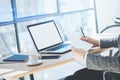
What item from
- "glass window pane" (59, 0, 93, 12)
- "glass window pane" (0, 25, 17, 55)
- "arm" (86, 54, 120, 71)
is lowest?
"glass window pane" (0, 25, 17, 55)

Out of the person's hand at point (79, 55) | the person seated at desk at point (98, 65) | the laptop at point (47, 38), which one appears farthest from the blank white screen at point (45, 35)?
the person's hand at point (79, 55)

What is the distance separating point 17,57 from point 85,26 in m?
2.62

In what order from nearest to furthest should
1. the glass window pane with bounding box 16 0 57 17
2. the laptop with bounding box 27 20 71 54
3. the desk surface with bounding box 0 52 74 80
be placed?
the desk surface with bounding box 0 52 74 80, the laptop with bounding box 27 20 71 54, the glass window pane with bounding box 16 0 57 17

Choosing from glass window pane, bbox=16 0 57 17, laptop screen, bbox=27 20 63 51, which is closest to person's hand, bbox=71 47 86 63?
laptop screen, bbox=27 20 63 51

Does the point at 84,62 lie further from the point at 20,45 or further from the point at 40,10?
the point at 40,10

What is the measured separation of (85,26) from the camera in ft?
15.6

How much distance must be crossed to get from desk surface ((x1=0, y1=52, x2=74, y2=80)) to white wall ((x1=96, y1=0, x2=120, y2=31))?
7.55 ft

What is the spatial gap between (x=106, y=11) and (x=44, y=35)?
2.27 metres

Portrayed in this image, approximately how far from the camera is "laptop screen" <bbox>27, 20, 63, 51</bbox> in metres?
2.40

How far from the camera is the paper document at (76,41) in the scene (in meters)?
2.20

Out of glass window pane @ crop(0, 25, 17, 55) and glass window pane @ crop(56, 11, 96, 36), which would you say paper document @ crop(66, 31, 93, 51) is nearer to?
glass window pane @ crop(0, 25, 17, 55)

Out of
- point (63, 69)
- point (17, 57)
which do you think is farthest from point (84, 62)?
point (63, 69)

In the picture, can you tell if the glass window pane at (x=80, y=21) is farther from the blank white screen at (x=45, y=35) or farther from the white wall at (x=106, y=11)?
the blank white screen at (x=45, y=35)

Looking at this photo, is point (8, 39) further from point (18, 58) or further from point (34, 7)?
point (18, 58)
